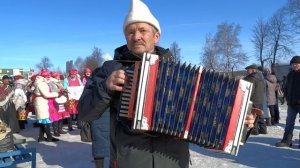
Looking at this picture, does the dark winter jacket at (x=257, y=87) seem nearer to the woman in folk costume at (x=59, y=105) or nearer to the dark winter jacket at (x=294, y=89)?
the dark winter jacket at (x=294, y=89)

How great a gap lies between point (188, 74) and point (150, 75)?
23 centimetres

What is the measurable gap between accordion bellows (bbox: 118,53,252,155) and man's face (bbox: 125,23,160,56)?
0.19m

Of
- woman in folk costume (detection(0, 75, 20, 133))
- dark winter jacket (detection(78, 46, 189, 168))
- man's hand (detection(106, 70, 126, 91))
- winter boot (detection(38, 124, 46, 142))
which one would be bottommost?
winter boot (detection(38, 124, 46, 142))

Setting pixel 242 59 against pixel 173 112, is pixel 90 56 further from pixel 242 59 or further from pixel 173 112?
pixel 173 112

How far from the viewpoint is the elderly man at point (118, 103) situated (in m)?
2.02

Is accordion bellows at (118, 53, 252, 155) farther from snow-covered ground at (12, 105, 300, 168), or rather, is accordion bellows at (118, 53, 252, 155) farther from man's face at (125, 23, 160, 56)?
snow-covered ground at (12, 105, 300, 168)

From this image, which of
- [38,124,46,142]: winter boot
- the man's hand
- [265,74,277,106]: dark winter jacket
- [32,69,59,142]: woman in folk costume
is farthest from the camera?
[265,74,277,106]: dark winter jacket

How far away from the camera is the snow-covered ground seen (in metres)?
5.83

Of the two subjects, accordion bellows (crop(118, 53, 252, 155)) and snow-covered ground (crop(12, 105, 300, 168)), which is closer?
accordion bellows (crop(118, 53, 252, 155))

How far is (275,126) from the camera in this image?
9.66 meters

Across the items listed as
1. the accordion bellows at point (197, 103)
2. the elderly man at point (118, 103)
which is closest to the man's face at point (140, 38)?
the elderly man at point (118, 103)

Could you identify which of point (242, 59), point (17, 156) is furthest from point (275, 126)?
point (242, 59)

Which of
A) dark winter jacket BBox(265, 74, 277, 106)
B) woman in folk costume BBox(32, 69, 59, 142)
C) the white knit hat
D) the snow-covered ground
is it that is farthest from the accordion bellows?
dark winter jacket BBox(265, 74, 277, 106)

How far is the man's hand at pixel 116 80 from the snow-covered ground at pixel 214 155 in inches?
163
